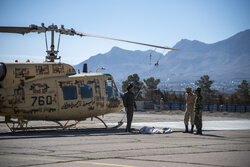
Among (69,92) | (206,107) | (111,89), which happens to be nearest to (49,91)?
(69,92)

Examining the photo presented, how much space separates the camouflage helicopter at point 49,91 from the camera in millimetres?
14977

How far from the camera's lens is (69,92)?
643 inches

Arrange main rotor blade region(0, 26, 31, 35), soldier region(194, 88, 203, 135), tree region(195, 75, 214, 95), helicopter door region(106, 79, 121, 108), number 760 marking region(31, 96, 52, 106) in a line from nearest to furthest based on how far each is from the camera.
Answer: main rotor blade region(0, 26, 31, 35) → soldier region(194, 88, 203, 135) → number 760 marking region(31, 96, 52, 106) → helicopter door region(106, 79, 121, 108) → tree region(195, 75, 214, 95)

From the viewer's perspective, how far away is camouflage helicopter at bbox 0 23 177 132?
14977mm

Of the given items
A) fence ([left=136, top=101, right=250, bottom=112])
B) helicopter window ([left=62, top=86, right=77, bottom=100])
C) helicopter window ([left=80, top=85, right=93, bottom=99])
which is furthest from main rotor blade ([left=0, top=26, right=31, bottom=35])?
fence ([left=136, top=101, right=250, bottom=112])

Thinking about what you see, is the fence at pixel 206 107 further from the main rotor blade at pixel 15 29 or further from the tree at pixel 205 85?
the tree at pixel 205 85

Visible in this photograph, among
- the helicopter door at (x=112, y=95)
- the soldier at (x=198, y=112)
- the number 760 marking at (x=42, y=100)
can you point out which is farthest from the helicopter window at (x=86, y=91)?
the soldier at (x=198, y=112)

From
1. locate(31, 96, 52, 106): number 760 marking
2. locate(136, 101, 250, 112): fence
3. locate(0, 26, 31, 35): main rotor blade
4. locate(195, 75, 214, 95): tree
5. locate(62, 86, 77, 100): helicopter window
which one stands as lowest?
locate(136, 101, 250, 112): fence

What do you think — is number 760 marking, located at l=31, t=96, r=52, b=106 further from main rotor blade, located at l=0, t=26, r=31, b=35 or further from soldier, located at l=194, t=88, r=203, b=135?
soldier, located at l=194, t=88, r=203, b=135

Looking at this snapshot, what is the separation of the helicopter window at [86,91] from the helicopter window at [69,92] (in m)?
0.38

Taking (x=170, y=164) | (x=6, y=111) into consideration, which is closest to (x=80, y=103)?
(x=6, y=111)

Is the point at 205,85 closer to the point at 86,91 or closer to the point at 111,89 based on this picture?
the point at 111,89

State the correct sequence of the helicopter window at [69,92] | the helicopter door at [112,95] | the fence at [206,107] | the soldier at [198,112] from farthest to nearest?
the fence at [206,107] < the helicopter door at [112,95] < the helicopter window at [69,92] < the soldier at [198,112]

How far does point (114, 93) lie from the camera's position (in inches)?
709
